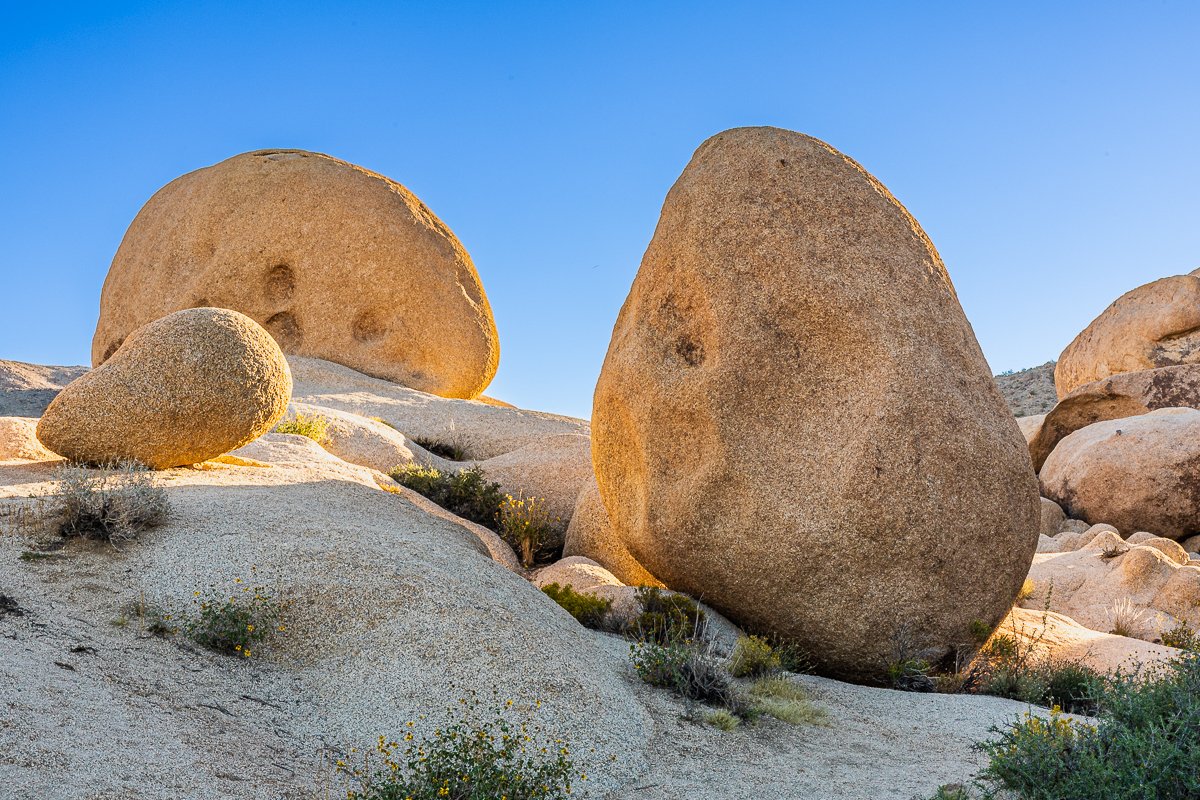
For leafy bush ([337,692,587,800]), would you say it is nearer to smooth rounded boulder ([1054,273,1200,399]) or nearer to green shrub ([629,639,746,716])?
green shrub ([629,639,746,716])

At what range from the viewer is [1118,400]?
58.4 ft

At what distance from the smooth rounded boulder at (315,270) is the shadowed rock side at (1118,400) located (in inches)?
453

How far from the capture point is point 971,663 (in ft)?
24.7

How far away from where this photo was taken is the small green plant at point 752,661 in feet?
22.0

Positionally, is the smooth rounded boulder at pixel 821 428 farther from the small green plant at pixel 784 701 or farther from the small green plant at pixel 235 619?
the small green plant at pixel 235 619

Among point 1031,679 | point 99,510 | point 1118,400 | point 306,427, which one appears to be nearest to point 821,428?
point 1031,679

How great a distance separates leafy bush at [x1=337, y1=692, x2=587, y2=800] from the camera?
4133 millimetres

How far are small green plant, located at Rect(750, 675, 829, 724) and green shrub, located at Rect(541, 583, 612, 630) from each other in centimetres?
152

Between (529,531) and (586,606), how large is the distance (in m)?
3.64

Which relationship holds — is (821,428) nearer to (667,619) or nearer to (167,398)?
(667,619)

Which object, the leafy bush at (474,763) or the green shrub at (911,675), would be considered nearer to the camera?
the leafy bush at (474,763)

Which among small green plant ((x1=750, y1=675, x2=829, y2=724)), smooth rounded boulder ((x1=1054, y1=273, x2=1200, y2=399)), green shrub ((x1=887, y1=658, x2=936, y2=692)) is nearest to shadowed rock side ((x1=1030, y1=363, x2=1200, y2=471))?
smooth rounded boulder ((x1=1054, y1=273, x2=1200, y2=399))

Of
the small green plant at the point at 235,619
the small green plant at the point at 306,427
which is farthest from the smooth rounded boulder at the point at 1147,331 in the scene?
the small green plant at the point at 235,619

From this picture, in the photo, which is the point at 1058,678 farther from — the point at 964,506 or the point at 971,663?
the point at 964,506
